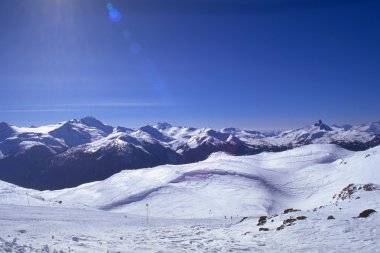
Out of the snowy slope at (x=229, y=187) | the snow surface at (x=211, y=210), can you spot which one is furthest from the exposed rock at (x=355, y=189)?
the snowy slope at (x=229, y=187)

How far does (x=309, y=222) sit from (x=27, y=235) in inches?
743

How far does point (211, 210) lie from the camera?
92625 millimetres

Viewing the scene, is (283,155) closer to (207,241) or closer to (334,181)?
(334,181)

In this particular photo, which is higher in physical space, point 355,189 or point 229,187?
point 229,187

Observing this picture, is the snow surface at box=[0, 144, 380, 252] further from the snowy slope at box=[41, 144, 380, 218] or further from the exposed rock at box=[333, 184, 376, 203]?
the exposed rock at box=[333, 184, 376, 203]

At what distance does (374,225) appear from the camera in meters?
22.9

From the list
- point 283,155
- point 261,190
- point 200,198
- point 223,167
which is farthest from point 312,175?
point 283,155

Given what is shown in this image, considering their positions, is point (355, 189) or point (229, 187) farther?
point (229, 187)

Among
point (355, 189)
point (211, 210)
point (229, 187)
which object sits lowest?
point (211, 210)

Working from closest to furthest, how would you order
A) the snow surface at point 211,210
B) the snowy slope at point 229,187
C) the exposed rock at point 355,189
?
the snow surface at point 211,210 < the exposed rock at point 355,189 < the snowy slope at point 229,187

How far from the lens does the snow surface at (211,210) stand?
22.7 meters

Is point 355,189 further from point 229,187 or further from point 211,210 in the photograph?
point 229,187

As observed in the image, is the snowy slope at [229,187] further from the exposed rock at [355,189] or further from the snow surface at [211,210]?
the exposed rock at [355,189]

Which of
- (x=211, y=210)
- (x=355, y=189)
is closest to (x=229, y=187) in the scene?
(x=211, y=210)
